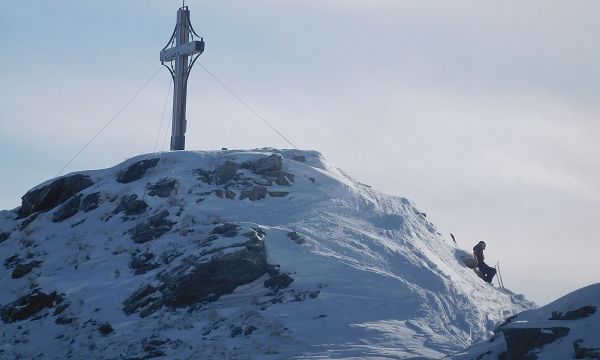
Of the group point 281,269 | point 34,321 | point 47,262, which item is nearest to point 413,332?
point 281,269

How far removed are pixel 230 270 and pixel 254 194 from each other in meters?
5.34

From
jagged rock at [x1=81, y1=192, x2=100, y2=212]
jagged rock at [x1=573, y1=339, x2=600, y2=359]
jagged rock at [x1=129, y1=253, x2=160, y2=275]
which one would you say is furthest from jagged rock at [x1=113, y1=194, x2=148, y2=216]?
jagged rock at [x1=573, y1=339, x2=600, y2=359]

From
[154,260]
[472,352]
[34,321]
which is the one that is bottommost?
[472,352]

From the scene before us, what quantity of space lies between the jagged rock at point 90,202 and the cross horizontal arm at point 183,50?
6.92 metres

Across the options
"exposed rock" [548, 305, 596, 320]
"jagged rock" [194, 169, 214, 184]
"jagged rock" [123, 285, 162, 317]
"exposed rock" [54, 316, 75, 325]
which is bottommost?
"exposed rock" [548, 305, 596, 320]

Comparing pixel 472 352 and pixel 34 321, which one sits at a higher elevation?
pixel 34 321

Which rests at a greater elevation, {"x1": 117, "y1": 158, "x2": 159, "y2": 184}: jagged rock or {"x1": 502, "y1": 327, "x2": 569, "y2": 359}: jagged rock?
{"x1": 117, "y1": 158, "x2": 159, "y2": 184}: jagged rock

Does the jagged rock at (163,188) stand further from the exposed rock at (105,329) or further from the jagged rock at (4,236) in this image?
the exposed rock at (105,329)

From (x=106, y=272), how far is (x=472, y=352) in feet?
33.5

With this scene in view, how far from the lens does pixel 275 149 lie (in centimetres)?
3288

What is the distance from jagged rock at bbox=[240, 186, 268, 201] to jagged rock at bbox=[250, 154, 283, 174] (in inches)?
47.7

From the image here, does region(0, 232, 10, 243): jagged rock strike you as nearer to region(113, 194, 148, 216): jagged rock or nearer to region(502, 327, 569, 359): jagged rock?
region(113, 194, 148, 216): jagged rock

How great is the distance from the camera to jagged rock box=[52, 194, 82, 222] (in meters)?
28.8

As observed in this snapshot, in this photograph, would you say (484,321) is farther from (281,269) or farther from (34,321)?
(34,321)
